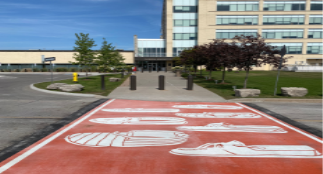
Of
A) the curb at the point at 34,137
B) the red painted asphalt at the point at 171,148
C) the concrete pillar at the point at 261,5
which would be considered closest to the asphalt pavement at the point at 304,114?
the red painted asphalt at the point at 171,148

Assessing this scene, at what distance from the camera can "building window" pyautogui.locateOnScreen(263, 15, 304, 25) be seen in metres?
48.3

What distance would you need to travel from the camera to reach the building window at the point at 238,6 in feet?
158

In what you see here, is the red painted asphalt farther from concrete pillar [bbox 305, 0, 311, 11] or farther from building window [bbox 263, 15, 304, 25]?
concrete pillar [bbox 305, 0, 311, 11]

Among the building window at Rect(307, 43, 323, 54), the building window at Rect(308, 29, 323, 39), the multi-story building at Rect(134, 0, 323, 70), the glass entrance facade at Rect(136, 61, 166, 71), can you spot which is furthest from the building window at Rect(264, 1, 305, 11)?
the glass entrance facade at Rect(136, 61, 166, 71)

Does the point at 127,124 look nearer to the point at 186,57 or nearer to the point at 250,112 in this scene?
the point at 250,112

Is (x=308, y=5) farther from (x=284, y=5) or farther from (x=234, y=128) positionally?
(x=234, y=128)

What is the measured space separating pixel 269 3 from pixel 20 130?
5546cm

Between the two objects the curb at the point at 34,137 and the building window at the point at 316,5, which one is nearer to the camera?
the curb at the point at 34,137

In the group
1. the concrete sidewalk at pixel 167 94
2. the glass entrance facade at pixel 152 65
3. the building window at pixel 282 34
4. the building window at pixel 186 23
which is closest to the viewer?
the concrete sidewalk at pixel 167 94

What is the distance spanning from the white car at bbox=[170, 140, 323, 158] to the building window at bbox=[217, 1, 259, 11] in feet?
163

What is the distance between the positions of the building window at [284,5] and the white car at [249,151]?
5251 centimetres

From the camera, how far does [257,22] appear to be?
48688 mm

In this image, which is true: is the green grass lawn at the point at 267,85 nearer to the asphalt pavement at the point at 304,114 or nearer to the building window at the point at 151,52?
the asphalt pavement at the point at 304,114

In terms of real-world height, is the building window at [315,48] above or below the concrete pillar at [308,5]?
below
